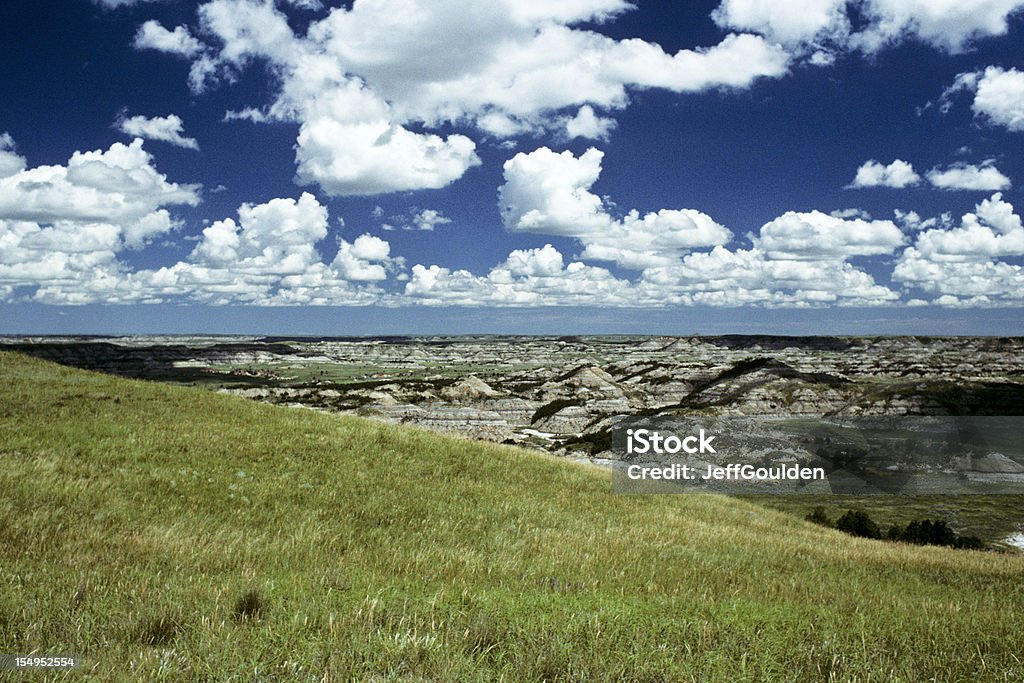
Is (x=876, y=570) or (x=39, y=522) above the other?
(x=39, y=522)

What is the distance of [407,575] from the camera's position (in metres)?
8.55

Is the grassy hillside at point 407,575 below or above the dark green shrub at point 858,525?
above

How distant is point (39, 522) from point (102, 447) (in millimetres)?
6912

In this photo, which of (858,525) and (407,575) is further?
(858,525)

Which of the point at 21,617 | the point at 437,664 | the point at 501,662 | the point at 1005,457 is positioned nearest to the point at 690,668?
the point at 501,662

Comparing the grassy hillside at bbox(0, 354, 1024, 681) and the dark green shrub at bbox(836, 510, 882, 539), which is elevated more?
the grassy hillside at bbox(0, 354, 1024, 681)

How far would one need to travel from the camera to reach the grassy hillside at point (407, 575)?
4.98 meters

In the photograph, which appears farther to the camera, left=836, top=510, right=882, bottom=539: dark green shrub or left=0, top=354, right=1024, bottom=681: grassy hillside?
left=836, top=510, right=882, bottom=539: dark green shrub

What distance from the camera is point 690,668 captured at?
4859mm

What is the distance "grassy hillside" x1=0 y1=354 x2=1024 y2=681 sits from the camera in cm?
498

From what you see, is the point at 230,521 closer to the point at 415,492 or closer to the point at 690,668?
the point at 415,492

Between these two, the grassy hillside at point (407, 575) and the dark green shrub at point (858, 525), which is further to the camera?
the dark green shrub at point (858, 525)

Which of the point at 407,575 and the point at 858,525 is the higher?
the point at 407,575

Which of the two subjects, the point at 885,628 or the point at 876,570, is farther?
the point at 876,570
